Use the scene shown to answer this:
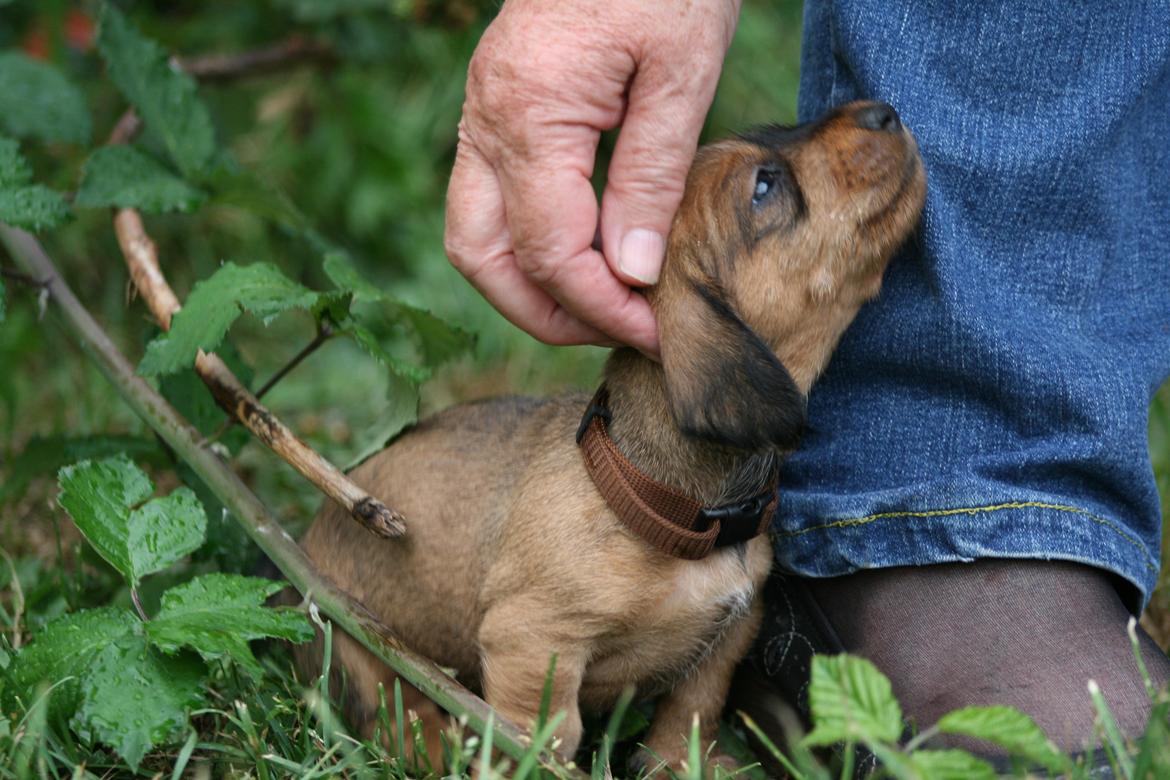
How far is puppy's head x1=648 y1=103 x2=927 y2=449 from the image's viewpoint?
2.86 m

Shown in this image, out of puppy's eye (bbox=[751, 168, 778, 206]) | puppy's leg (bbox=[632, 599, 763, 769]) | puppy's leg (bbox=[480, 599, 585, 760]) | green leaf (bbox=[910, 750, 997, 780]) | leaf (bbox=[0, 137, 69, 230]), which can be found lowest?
puppy's leg (bbox=[632, 599, 763, 769])

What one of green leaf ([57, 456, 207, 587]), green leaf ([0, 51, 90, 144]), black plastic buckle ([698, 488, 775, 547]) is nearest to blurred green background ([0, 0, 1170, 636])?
green leaf ([0, 51, 90, 144])

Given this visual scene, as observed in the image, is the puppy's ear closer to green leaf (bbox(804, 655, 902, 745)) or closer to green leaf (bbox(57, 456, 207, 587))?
green leaf (bbox(804, 655, 902, 745))

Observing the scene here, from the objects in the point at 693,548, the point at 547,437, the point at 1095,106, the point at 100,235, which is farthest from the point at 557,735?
the point at 100,235

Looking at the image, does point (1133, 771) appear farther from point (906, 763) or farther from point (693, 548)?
point (693, 548)

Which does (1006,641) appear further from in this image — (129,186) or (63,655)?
(129,186)

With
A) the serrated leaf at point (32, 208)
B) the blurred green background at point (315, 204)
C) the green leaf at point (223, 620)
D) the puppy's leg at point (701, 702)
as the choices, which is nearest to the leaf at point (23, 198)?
the serrated leaf at point (32, 208)

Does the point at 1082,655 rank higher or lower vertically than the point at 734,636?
higher

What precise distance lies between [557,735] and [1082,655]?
3.82ft

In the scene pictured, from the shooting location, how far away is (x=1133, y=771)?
217cm

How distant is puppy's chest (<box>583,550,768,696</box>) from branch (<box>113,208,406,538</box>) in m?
0.59

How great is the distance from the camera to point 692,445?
117 inches

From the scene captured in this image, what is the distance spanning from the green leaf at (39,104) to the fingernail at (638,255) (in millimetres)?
2303

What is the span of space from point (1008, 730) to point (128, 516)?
1.93 m
